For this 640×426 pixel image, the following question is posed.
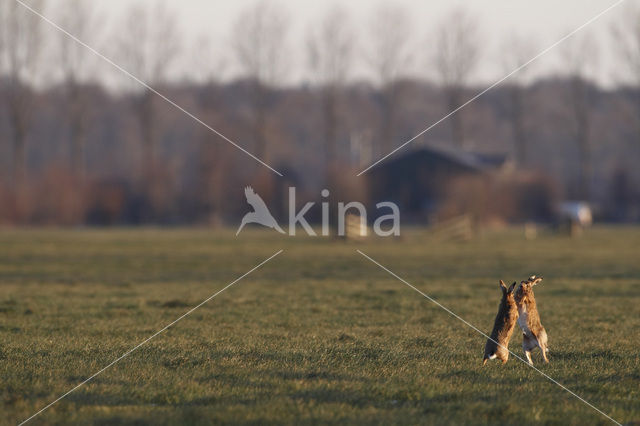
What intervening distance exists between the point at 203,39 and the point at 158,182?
14904 mm

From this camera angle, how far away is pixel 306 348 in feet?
31.8

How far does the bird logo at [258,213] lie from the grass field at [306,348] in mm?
32763

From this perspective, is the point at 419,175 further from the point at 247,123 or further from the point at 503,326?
the point at 503,326

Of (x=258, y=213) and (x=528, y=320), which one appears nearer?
(x=528, y=320)

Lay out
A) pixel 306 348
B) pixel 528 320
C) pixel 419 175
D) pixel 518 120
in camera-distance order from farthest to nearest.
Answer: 1. pixel 518 120
2. pixel 419 175
3. pixel 306 348
4. pixel 528 320

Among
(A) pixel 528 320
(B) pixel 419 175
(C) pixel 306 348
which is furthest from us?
(B) pixel 419 175

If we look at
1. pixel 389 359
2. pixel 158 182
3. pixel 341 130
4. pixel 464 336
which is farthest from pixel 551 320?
pixel 341 130

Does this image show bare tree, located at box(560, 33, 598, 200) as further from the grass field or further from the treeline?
the grass field

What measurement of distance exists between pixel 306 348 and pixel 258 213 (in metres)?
50.0

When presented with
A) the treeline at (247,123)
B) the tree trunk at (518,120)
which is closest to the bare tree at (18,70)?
the treeline at (247,123)

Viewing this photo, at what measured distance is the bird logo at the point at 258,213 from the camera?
55531 millimetres

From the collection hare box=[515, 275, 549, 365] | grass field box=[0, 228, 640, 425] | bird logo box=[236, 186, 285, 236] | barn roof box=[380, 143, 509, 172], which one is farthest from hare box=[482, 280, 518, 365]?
barn roof box=[380, 143, 509, 172]

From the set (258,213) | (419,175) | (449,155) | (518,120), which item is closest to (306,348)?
(258,213)

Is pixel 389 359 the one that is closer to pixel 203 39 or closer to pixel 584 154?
pixel 203 39
